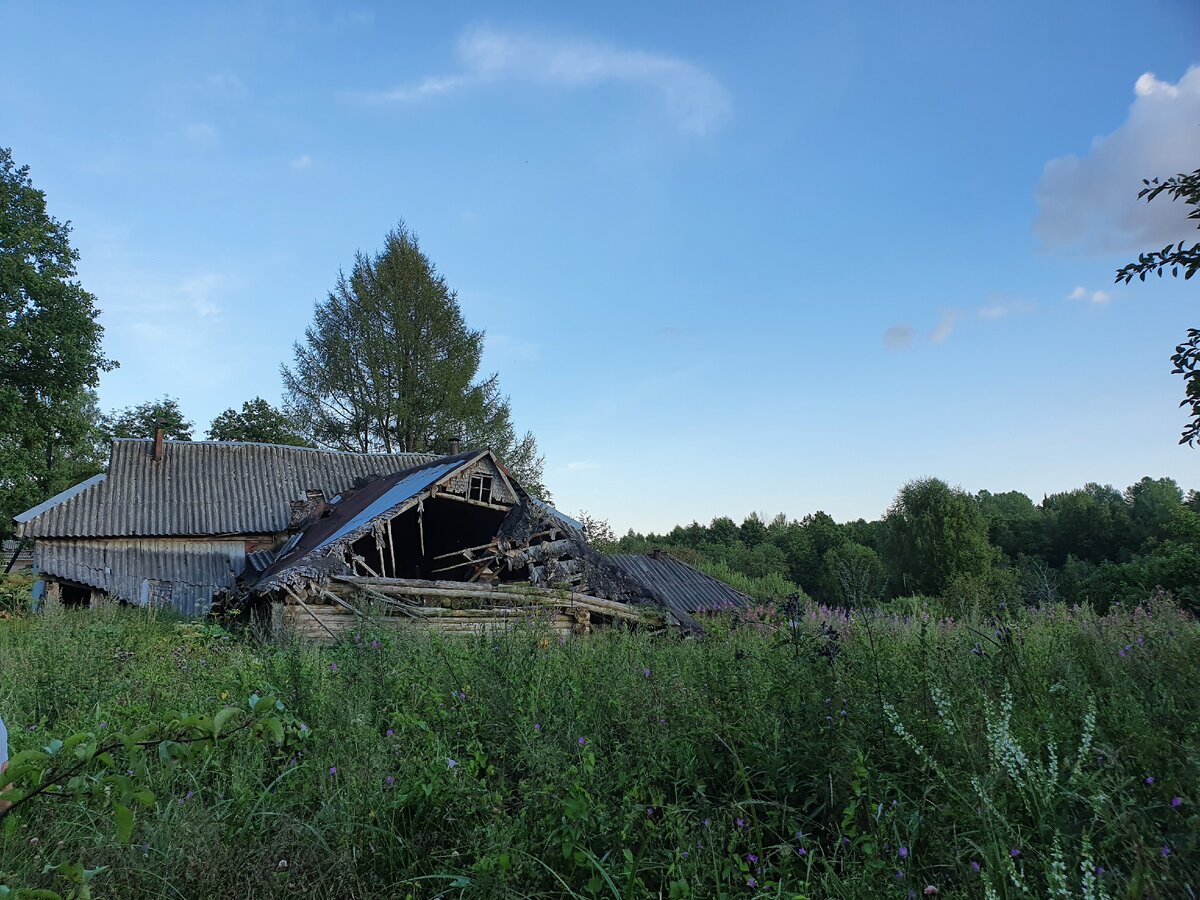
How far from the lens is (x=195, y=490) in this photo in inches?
915

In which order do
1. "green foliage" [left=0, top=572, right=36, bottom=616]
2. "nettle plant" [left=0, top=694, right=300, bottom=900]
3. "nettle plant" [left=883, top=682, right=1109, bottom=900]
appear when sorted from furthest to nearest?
"green foliage" [left=0, top=572, right=36, bottom=616]
"nettle plant" [left=883, top=682, right=1109, bottom=900]
"nettle plant" [left=0, top=694, right=300, bottom=900]

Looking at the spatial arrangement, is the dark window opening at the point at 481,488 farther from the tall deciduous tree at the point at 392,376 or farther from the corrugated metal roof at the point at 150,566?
the tall deciduous tree at the point at 392,376

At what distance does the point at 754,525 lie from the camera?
5953 centimetres

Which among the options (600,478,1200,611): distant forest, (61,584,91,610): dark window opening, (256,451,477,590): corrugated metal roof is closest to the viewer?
(256,451,477,590): corrugated metal roof

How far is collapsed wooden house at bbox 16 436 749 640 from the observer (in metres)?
12.5

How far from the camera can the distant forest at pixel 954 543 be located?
31.5 metres

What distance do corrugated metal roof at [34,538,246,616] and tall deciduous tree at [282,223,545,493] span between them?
14.2m

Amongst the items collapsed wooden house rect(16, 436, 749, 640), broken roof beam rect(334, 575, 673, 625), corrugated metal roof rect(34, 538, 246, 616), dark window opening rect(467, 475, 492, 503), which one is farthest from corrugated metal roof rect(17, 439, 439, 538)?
broken roof beam rect(334, 575, 673, 625)

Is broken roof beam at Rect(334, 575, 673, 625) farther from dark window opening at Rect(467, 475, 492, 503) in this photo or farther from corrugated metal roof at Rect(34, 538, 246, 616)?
corrugated metal roof at Rect(34, 538, 246, 616)

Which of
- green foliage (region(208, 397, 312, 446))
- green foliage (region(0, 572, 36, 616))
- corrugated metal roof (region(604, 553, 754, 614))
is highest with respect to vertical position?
green foliage (region(208, 397, 312, 446))

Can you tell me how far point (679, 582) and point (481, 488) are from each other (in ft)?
45.2

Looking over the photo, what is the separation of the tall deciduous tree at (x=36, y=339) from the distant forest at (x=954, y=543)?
20436 mm

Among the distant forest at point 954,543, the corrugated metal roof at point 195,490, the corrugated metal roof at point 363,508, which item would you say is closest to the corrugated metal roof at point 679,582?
the distant forest at point 954,543

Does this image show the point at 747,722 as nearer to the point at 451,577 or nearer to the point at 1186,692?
the point at 1186,692
